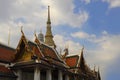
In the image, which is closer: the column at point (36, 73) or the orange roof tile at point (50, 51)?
the column at point (36, 73)

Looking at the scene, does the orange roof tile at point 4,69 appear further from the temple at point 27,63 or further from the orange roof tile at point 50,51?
the orange roof tile at point 50,51

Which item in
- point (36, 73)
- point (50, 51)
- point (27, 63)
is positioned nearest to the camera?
point (36, 73)

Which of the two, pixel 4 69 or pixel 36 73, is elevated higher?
pixel 4 69

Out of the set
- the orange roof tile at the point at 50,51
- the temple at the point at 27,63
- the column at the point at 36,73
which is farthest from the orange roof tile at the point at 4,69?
the orange roof tile at the point at 50,51

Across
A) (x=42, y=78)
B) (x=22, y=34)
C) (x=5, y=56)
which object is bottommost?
(x=42, y=78)

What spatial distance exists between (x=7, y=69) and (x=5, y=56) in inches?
66.0

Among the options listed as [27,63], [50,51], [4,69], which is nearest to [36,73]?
[27,63]

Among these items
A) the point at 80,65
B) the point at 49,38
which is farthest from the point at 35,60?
the point at 49,38

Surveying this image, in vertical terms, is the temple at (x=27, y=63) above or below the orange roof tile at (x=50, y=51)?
below

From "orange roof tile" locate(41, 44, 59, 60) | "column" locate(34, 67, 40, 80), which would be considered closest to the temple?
"column" locate(34, 67, 40, 80)

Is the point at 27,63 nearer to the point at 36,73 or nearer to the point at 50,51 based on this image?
the point at 36,73

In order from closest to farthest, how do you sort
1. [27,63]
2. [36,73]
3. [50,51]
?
[36,73], [27,63], [50,51]

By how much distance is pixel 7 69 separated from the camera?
32.7 m

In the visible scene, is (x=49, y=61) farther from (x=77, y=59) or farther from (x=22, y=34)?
(x=77, y=59)
